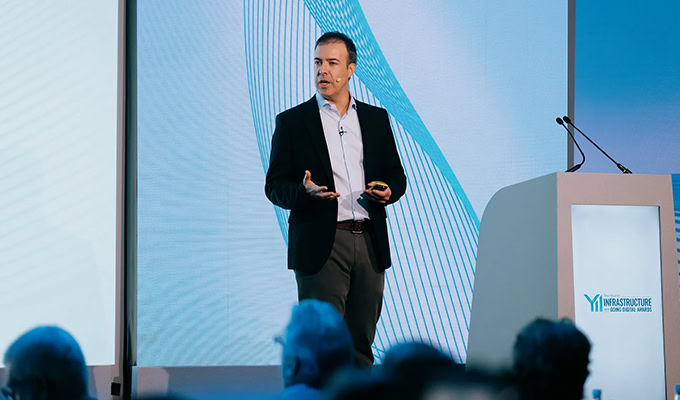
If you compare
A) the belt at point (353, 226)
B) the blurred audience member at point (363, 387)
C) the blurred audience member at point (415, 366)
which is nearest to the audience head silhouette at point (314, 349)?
the blurred audience member at point (415, 366)

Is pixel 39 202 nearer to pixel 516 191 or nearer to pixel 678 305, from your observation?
pixel 516 191

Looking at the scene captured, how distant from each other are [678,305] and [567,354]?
183cm

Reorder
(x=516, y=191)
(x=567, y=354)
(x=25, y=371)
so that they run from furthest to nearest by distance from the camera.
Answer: (x=516, y=191)
(x=567, y=354)
(x=25, y=371)

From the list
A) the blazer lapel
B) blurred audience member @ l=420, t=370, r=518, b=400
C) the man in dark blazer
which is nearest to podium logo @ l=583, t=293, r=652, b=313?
the man in dark blazer

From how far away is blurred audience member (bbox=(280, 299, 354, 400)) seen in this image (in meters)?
1.32

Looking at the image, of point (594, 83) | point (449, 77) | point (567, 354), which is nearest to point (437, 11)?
point (449, 77)

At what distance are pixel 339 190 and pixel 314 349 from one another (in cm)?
177

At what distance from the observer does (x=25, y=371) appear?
3.95ft

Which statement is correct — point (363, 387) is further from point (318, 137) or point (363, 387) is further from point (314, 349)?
point (318, 137)

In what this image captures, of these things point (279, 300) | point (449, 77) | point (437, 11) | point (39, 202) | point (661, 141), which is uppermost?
point (437, 11)

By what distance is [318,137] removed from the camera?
10.2 ft

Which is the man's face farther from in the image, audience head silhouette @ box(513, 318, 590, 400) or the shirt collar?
audience head silhouette @ box(513, 318, 590, 400)

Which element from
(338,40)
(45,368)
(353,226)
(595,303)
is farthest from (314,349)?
(338,40)

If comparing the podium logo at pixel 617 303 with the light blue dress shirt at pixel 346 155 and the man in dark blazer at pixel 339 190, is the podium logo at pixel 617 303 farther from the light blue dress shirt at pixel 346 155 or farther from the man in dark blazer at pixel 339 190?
the light blue dress shirt at pixel 346 155
